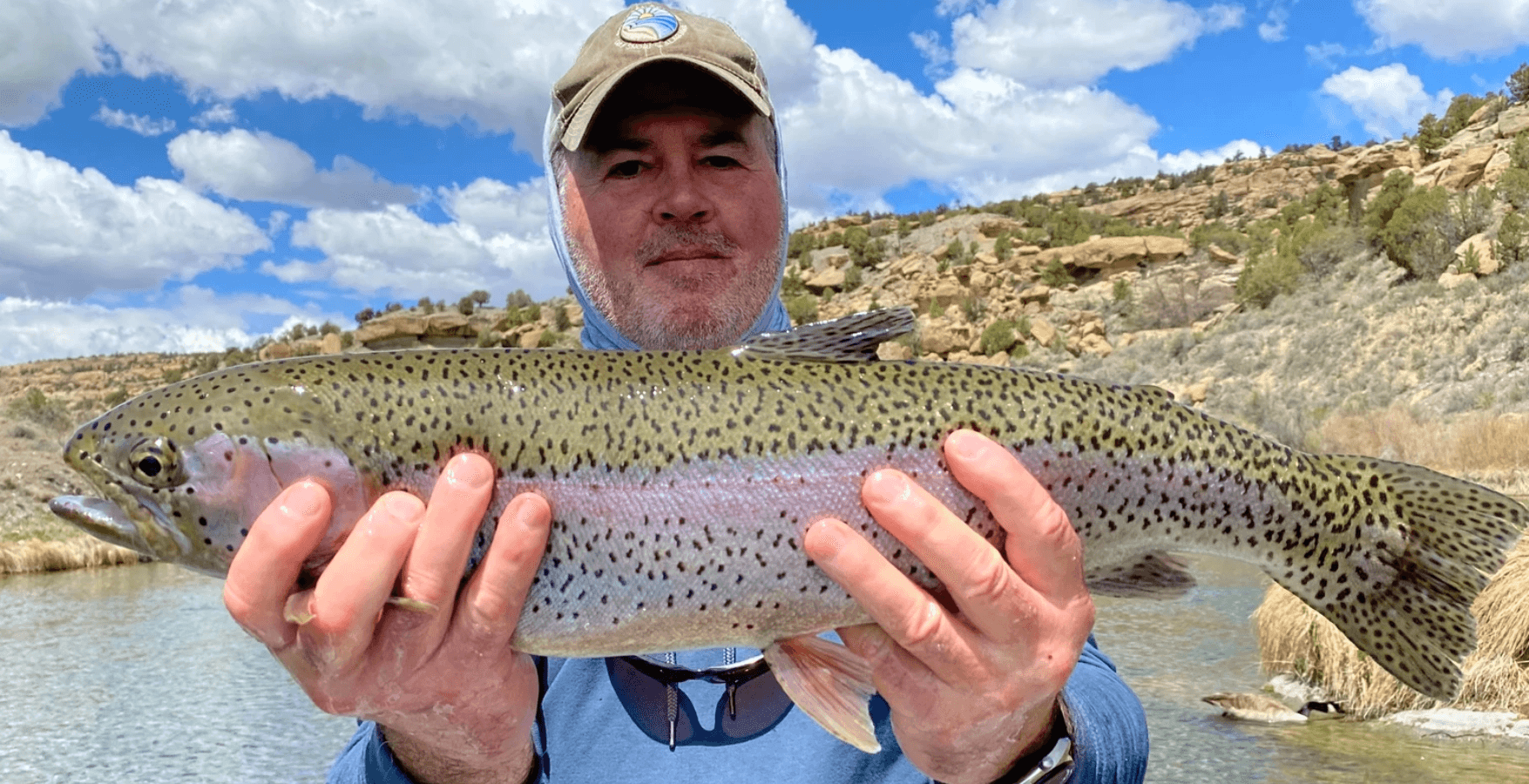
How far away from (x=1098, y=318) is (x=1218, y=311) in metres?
4.55

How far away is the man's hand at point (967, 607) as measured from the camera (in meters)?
2.50

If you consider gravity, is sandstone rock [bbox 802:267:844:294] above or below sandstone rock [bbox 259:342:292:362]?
above

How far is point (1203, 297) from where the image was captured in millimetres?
41812

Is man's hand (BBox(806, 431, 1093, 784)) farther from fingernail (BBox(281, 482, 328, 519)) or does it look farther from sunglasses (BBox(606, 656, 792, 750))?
fingernail (BBox(281, 482, 328, 519))

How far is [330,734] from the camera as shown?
13.5 metres

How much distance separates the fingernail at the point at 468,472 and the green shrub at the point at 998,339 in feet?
133

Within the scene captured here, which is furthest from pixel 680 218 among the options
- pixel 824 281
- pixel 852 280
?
pixel 824 281

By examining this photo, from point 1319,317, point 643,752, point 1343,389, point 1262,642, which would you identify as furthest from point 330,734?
point 1319,317

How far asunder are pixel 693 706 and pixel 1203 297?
42263mm

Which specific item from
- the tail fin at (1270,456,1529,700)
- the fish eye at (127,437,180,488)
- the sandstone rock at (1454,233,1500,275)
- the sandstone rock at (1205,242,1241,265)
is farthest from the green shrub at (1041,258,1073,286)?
the fish eye at (127,437,180,488)

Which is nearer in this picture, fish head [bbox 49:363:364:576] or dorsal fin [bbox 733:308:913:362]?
fish head [bbox 49:363:364:576]

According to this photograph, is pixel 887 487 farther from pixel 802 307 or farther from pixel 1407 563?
pixel 802 307

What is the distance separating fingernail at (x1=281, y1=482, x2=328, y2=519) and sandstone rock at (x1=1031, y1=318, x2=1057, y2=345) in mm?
41709

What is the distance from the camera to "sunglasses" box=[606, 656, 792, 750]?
126 inches
